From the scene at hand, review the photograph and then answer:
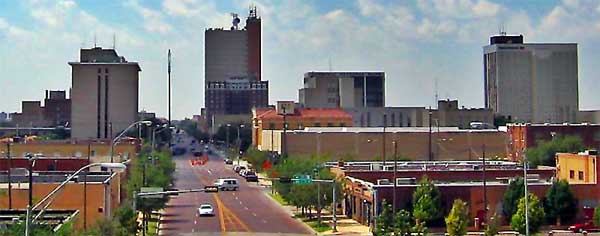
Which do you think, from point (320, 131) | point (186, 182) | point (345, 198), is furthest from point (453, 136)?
point (345, 198)

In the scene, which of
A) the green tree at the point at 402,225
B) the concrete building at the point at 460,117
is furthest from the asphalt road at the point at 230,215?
the concrete building at the point at 460,117

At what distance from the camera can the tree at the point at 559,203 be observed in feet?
207

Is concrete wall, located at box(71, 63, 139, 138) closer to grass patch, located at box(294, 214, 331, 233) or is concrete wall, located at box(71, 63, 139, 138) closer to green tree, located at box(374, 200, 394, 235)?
grass patch, located at box(294, 214, 331, 233)

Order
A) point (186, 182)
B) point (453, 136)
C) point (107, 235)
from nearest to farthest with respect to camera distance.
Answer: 1. point (107, 235)
2. point (186, 182)
3. point (453, 136)

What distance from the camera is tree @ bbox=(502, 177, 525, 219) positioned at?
203 ft

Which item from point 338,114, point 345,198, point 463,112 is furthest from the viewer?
point 463,112

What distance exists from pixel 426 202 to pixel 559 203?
8.04 m

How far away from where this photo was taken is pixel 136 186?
63.7 metres

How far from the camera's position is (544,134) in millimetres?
104875

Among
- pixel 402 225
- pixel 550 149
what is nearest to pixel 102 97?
pixel 550 149

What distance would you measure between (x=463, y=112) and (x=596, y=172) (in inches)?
4607

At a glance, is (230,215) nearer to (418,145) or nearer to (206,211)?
(206,211)

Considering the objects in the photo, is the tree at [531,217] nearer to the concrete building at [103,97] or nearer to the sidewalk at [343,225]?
the sidewalk at [343,225]

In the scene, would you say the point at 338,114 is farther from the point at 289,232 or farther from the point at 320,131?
the point at 289,232
